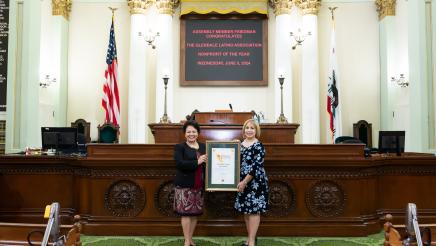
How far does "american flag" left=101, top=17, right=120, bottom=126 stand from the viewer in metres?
11.7

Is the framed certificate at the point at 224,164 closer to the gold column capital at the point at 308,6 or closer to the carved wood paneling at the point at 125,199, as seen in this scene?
the carved wood paneling at the point at 125,199

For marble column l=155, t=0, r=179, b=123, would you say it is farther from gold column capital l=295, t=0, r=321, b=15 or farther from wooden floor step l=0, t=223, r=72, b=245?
wooden floor step l=0, t=223, r=72, b=245

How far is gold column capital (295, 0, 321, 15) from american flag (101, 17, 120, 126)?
5.62 meters

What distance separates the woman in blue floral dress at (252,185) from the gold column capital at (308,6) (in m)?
8.53

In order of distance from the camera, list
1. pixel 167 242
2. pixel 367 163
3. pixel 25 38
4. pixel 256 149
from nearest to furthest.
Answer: pixel 256 149 < pixel 167 242 < pixel 367 163 < pixel 25 38

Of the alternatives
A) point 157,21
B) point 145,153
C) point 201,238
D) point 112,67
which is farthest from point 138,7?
point 201,238

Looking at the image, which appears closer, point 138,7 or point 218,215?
point 218,215

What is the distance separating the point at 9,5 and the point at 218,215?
669cm

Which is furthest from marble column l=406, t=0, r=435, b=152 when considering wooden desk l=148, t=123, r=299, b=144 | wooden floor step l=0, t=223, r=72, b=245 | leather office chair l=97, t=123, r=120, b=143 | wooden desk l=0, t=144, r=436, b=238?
wooden floor step l=0, t=223, r=72, b=245

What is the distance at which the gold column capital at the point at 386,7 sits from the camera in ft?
39.5

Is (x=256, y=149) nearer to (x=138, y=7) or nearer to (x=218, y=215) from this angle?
(x=218, y=215)

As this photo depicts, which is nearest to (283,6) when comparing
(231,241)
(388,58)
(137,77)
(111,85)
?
(388,58)

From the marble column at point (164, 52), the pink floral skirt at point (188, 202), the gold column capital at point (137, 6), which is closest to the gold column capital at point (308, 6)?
the marble column at point (164, 52)

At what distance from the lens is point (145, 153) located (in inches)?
230
